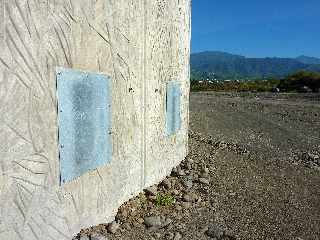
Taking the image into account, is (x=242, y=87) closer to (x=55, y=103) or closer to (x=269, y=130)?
(x=269, y=130)

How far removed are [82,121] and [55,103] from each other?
512 millimetres

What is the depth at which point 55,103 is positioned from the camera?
385 centimetres

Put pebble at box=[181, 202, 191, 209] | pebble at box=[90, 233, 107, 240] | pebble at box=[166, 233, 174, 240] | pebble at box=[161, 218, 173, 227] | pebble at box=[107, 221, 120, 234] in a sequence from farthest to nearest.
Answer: pebble at box=[181, 202, 191, 209]
pebble at box=[161, 218, 173, 227]
pebble at box=[166, 233, 174, 240]
pebble at box=[107, 221, 120, 234]
pebble at box=[90, 233, 107, 240]

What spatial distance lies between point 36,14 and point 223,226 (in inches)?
134

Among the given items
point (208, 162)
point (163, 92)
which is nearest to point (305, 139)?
point (208, 162)

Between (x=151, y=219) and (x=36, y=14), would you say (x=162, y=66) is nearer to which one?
(x=151, y=219)

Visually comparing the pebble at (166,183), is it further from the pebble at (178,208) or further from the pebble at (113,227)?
the pebble at (113,227)

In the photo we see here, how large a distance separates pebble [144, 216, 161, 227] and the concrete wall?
401 mm

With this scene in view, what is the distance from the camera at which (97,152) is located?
4.66 metres

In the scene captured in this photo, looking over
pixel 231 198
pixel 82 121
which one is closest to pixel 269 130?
pixel 231 198

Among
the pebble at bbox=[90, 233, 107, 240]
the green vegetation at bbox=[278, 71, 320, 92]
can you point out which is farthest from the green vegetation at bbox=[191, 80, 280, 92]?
the pebble at bbox=[90, 233, 107, 240]

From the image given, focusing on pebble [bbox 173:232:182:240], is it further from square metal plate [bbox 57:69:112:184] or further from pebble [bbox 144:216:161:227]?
square metal plate [bbox 57:69:112:184]

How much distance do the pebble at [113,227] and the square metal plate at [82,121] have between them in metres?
0.71

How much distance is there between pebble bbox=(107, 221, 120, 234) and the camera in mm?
4816
